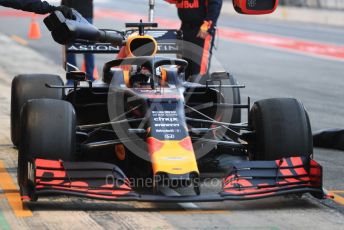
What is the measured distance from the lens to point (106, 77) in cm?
853

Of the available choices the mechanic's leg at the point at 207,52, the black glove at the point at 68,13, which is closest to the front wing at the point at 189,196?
the black glove at the point at 68,13

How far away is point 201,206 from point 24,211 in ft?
4.25

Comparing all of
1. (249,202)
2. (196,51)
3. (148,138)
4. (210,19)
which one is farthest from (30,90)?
(210,19)

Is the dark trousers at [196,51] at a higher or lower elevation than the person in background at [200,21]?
lower

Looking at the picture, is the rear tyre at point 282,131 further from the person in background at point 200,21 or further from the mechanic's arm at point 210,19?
the mechanic's arm at point 210,19

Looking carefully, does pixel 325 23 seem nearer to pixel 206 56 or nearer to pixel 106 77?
pixel 206 56

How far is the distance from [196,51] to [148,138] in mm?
4855

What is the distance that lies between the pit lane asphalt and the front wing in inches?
5.7

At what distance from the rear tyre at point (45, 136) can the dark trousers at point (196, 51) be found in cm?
393

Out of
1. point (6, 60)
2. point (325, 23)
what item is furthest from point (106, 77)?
point (325, 23)

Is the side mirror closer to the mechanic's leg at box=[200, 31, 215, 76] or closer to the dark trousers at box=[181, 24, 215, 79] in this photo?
the dark trousers at box=[181, 24, 215, 79]

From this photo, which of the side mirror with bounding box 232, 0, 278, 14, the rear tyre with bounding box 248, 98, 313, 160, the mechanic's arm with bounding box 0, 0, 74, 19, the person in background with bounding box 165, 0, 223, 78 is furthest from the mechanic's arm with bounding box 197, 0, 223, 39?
the mechanic's arm with bounding box 0, 0, 74, 19

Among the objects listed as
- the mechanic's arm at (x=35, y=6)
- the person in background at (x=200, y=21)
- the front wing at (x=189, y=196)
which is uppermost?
the mechanic's arm at (x=35, y=6)

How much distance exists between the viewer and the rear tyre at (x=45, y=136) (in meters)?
7.29
